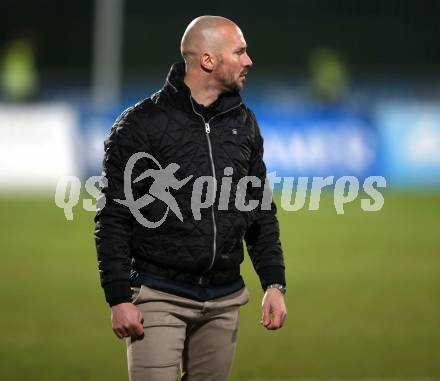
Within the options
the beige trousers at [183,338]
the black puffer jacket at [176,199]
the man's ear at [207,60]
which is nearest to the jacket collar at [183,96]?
the black puffer jacket at [176,199]

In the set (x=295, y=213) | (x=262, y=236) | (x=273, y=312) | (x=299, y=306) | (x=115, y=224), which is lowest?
(x=299, y=306)

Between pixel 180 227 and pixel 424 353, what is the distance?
3613 mm

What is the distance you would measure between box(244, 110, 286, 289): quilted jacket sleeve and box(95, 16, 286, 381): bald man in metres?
0.08

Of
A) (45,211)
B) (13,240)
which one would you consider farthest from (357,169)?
(13,240)

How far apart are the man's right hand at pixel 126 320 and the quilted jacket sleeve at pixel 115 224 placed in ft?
0.10

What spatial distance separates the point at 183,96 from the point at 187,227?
547 millimetres

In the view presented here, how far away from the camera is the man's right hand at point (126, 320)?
12.9ft

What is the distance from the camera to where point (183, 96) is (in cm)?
415

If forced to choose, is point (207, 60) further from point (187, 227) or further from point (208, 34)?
point (187, 227)

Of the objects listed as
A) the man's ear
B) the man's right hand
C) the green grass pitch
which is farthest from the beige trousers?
the green grass pitch

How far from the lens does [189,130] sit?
410 centimetres

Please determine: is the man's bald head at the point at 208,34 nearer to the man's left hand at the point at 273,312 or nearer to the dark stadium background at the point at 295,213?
the man's left hand at the point at 273,312

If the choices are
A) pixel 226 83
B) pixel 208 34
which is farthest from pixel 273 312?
pixel 208 34

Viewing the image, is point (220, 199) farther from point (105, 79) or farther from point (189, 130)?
point (105, 79)
